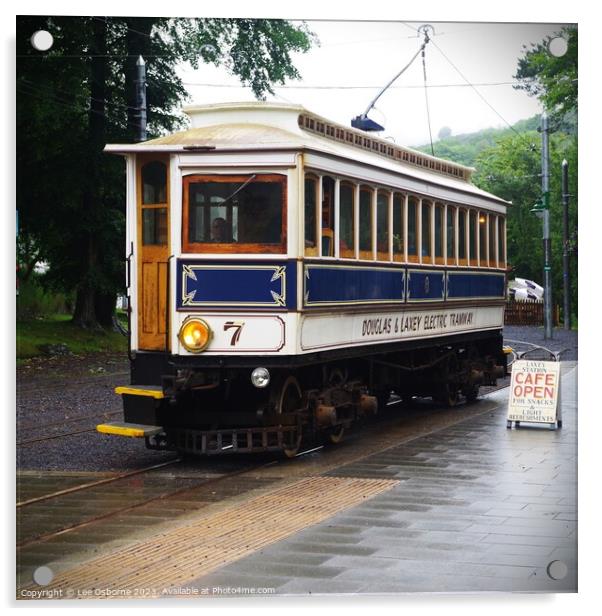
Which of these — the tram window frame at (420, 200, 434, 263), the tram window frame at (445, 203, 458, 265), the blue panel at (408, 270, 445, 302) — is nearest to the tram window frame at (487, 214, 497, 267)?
the tram window frame at (445, 203, 458, 265)

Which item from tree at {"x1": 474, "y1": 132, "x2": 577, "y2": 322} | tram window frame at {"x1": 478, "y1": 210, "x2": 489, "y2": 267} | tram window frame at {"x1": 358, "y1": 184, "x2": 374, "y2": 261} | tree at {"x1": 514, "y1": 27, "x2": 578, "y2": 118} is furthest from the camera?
tram window frame at {"x1": 478, "y1": 210, "x2": 489, "y2": 267}

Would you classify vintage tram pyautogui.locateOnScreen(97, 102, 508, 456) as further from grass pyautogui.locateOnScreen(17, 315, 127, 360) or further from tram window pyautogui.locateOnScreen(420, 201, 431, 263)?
tram window pyautogui.locateOnScreen(420, 201, 431, 263)

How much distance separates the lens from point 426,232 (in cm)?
1509

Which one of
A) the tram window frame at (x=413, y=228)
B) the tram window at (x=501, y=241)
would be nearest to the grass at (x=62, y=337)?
the tram window frame at (x=413, y=228)

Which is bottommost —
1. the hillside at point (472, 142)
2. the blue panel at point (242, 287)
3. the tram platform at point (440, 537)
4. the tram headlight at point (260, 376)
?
the tram platform at point (440, 537)

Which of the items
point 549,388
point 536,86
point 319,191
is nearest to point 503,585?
point 536,86

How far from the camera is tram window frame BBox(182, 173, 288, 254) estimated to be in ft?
36.9

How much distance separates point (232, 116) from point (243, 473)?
340 cm

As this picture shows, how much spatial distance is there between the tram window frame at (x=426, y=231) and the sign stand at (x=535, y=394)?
1.75 m

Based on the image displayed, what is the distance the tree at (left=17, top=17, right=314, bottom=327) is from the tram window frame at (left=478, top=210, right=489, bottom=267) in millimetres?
6444

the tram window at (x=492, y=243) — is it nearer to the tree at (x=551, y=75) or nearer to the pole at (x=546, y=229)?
the pole at (x=546, y=229)

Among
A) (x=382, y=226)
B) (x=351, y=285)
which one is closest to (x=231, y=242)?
(x=351, y=285)

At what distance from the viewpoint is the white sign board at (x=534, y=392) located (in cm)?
1355

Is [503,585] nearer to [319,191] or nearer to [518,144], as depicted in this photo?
[518,144]
